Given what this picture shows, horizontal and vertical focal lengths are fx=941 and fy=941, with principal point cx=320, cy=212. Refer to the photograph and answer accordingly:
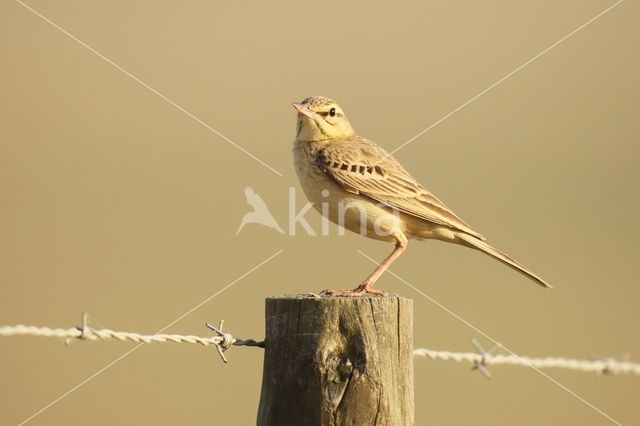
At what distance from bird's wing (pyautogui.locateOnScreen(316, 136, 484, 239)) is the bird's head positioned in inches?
9.8

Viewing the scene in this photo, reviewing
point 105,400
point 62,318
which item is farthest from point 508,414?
point 62,318

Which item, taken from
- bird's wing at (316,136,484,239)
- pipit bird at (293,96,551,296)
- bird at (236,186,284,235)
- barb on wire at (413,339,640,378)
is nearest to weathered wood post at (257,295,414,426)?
barb on wire at (413,339,640,378)

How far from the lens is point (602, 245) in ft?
61.5

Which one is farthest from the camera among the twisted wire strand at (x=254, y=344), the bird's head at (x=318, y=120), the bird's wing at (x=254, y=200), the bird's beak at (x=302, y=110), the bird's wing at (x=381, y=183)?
the bird's wing at (x=254, y=200)

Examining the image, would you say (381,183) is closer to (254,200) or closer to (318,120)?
(318,120)

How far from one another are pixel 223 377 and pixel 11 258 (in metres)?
4.83

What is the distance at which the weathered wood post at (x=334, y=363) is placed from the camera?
4457 mm

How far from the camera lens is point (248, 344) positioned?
4.89 metres

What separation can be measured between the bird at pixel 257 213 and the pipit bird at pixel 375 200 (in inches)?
266

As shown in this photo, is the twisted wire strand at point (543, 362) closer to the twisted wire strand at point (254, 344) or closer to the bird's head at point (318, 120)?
the twisted wire strand at point (254, 344)

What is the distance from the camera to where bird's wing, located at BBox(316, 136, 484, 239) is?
24.7ft

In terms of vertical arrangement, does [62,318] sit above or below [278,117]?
below

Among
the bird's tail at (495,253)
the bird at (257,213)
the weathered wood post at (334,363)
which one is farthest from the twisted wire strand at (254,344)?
the bird at (257,213)

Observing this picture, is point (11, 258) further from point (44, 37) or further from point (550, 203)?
point (44, 37)
